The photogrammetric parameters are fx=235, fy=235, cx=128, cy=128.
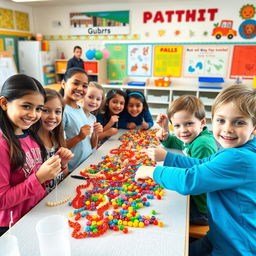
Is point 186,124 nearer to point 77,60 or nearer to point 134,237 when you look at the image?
point 134,237

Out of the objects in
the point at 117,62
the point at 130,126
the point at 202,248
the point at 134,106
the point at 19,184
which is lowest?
the point at 202,248

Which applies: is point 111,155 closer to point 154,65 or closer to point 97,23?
point 154,65

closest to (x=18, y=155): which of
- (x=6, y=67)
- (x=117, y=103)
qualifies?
(x=117, y=103)

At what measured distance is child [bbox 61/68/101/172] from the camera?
1.74 m

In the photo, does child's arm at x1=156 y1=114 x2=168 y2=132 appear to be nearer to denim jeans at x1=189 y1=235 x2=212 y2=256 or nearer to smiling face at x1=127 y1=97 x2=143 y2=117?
smiling face at x1=127 y1=97 x2=143 y2=117

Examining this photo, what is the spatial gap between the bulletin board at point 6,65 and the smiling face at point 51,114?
3.64m

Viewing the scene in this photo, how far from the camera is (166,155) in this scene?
3.87 ft

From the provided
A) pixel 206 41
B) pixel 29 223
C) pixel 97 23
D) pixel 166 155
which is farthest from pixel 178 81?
pixel 29 223

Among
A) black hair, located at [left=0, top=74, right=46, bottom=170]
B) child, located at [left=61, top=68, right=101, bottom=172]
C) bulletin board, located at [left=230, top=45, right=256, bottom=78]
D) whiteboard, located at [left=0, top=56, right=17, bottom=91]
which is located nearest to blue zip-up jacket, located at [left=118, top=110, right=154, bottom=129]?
child, located at [left=61, top=68, right=101, bottom=172]

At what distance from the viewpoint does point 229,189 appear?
3.18 ft

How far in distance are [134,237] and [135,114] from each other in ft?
5.27

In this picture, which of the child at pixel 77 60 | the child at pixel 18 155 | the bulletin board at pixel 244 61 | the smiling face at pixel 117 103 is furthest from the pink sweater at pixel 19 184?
the bulletin board at pixel 244 61

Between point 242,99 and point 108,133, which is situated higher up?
point 242,99

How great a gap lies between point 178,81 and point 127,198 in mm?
4142
